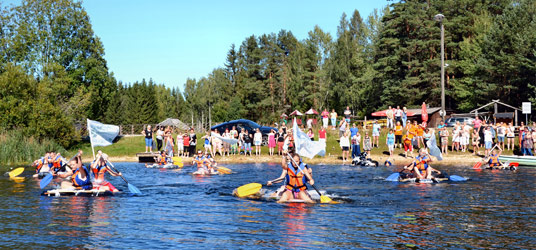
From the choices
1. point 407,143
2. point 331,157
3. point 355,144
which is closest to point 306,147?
point 355,144

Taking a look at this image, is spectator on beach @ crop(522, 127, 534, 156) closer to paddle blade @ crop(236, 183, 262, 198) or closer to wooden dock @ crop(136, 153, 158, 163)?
paddle blade @ crop(236, 183, 262, 198)

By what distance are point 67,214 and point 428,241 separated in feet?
34.1

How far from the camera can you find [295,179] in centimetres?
1714

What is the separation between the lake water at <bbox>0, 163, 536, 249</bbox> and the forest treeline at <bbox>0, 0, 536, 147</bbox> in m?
30.2

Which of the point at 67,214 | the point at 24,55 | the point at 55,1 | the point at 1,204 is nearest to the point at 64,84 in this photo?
the point at 24,55

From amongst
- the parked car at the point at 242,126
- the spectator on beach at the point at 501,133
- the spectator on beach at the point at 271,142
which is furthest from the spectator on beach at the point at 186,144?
the spectator on beach at the point at 501,133

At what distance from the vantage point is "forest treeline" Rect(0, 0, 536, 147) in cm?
5051

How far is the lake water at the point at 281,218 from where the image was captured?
12188mm

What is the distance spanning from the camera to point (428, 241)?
12.0 metres

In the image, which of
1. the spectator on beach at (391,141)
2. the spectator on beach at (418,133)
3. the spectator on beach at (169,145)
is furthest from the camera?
the spectator on beach at (169,145)

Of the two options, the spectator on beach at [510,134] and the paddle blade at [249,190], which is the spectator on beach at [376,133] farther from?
the paddle blade at [249,190]

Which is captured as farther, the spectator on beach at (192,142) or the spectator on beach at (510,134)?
the spectator on beach at (192,142)

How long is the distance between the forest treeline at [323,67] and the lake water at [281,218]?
3018 cm

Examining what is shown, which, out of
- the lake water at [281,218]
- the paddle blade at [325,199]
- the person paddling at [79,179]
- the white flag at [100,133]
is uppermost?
the white flag at [100,133]
